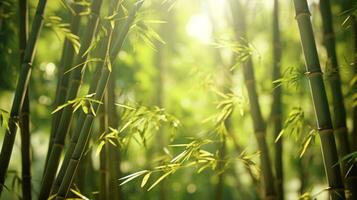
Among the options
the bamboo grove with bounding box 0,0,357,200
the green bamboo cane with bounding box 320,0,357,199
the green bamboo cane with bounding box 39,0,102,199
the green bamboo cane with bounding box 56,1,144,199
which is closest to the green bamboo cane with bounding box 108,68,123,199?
the bamboo grove with bounding box 0,0,357,200

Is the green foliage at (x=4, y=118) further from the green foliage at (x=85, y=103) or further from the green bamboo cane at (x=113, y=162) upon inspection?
the green bamboo cane at (x=113, y=162)

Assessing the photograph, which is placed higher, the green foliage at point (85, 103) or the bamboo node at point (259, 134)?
the green foliage at point (85, 103)

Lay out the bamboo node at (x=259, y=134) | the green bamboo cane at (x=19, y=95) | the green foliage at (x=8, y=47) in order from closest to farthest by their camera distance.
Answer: the green bamboo cane at (x=19, y=95) < the bamboo node at (x=259, y=134) < the green foliage at (x=8, y=47)

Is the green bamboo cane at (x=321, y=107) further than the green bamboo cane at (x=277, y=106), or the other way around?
the green bamboo cane at (x=277, y=106)

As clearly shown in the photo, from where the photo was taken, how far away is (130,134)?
5.51 feet

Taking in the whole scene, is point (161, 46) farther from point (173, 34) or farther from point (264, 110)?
point (264, 110)

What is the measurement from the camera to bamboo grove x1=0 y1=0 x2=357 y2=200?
4.92 feet

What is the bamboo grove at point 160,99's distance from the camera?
1.50 metres

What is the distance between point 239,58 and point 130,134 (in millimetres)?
562

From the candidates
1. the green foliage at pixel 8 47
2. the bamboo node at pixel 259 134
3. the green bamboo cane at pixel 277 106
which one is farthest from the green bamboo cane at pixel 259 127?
the green foliage at pixel 8 47

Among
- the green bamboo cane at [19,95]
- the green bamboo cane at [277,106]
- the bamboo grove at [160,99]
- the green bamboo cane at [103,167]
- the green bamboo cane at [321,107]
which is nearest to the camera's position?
the green bamboo cane at [321,107]

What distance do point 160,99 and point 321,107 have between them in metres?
2.15

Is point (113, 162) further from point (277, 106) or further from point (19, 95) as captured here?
point (277, 106)

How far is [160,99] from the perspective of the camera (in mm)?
3463
